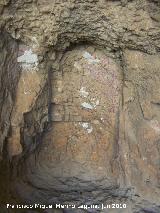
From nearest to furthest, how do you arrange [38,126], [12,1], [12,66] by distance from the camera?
[12,1]
[12,66]
[38,126]

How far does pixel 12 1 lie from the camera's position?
160 centimetres

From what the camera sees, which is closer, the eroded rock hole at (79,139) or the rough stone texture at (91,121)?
the rough stone texture at (91,121)

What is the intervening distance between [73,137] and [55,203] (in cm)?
38

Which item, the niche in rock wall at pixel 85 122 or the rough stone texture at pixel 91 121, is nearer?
the rough stone texture at pixel 91 121

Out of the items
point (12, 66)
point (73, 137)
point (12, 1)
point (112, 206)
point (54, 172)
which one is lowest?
point (112, 206)

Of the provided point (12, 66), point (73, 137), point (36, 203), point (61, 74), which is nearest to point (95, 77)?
point (61, 74)

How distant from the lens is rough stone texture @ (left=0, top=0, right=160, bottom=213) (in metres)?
1.82

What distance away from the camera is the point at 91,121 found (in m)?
1.98

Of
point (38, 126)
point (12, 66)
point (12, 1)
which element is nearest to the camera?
point (12, 1)

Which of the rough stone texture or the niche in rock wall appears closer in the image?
the rough stone texture

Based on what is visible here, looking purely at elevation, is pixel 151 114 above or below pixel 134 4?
below

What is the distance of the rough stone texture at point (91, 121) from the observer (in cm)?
182

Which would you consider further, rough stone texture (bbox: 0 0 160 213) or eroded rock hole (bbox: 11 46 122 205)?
eroded rock hole (bbox: 11 46 122 205)

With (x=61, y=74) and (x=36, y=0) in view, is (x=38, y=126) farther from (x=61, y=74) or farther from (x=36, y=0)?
(x=36, y=0)
